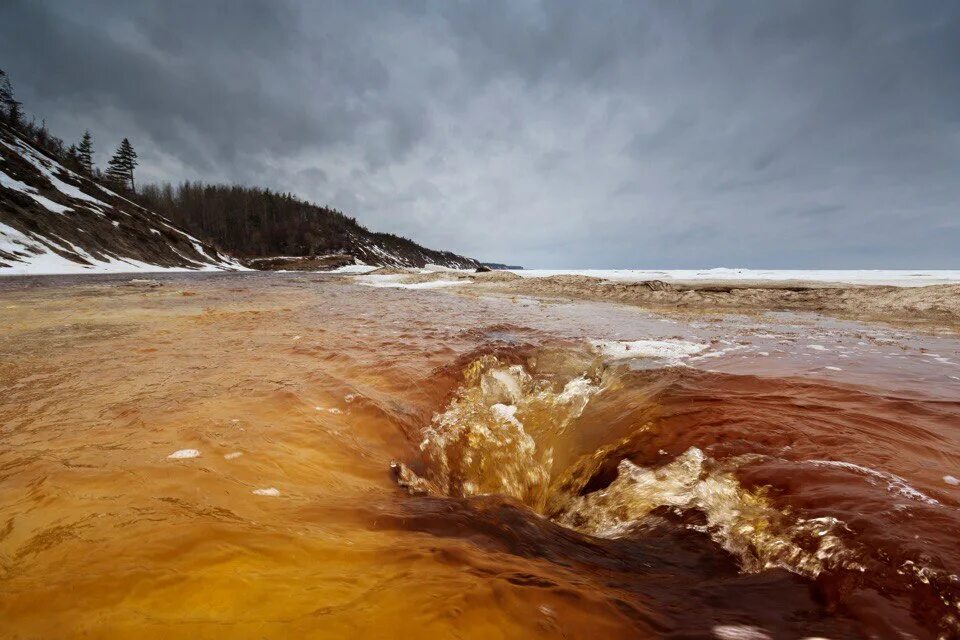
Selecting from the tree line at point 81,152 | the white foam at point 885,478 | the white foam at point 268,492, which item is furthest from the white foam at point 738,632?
the tree line at point 81,152

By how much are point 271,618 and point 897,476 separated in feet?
10.1

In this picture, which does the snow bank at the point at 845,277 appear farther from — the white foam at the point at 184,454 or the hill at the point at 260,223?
the hill at the point at 260,223

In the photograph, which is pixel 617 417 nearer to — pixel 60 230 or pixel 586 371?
pixel 586 371

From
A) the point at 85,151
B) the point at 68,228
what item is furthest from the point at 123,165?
the point at 68,228

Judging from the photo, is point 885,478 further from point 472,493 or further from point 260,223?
point 260,223

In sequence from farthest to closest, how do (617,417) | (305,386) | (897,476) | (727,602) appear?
(305,386) → (617,417) → (897,476) → (727,602)

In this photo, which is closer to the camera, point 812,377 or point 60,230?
point 812,377

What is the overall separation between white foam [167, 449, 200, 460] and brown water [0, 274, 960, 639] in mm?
44

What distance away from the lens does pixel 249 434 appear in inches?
106

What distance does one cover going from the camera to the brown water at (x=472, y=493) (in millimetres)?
1237

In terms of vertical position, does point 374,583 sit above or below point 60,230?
below

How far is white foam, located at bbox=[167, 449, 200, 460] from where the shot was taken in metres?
2.25

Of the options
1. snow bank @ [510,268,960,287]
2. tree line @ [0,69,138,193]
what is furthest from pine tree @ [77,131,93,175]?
snow bank @ [510,268,960,287]

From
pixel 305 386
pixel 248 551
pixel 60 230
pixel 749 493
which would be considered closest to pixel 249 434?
pixel 305 386
